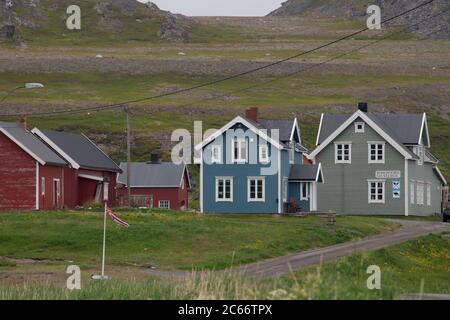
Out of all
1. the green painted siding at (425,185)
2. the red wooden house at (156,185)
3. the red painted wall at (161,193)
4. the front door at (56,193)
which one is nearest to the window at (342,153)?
the green painted siding at (425,185)

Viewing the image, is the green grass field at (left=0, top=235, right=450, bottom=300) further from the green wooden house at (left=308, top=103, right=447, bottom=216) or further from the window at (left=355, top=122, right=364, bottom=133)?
the window at (left=355, top=122, right=364, bottom=133)

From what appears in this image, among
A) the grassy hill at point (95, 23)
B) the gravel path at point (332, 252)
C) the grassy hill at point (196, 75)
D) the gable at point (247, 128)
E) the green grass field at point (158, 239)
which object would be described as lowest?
the gravel path at point (332, 252)

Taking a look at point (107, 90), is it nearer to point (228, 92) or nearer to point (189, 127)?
point (228, 92)

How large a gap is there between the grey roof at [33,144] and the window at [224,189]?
924cm

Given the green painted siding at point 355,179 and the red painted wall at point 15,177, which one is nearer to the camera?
the red painted wall at point 15,177

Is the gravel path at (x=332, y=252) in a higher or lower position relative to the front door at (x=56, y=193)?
lower

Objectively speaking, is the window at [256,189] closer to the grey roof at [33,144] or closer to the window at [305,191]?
the window at [305,191]

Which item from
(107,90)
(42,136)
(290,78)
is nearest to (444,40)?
(290,78)

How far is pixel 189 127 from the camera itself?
105 meters

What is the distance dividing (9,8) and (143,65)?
36933 millimetres

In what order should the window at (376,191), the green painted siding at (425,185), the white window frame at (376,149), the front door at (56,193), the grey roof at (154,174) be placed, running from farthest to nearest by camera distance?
the grey roof at (154,174), the green painted siding at (425,185), the window at (376,191), the white window frame at (376,149), the front door at (56,193)

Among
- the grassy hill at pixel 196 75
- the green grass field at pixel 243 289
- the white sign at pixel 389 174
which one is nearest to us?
the green grass field at pixel 243 289

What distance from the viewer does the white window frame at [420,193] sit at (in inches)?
3068

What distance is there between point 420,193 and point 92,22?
359 feet
